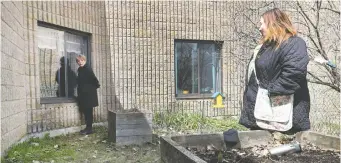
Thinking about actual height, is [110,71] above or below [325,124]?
above

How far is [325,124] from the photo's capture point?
7004mm

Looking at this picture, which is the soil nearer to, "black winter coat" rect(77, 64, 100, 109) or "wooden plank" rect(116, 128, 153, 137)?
"wooden plank" rect(116, 128, 153, 137)

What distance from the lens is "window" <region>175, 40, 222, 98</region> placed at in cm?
909

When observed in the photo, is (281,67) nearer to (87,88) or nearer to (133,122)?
(133,122)

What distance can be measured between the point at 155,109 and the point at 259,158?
5.56 m

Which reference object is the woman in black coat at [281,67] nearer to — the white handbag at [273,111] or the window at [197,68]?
the white handbag at [273,111]

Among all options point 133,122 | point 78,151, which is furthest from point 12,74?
point 133,122

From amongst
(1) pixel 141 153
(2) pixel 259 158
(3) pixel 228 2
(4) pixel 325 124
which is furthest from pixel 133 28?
(2) pixel 259 158

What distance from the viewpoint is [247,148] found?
11.9 ft

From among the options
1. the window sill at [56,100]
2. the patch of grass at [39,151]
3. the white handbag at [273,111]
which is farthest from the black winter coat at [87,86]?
the white handbag at [273,111]

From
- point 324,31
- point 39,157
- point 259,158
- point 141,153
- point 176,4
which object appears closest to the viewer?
point 259,158

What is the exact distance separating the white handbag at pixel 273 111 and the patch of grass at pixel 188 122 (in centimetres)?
465

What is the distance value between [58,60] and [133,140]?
2.71 m

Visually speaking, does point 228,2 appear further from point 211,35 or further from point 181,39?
point 181,39
